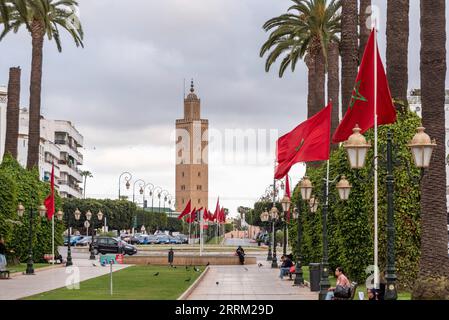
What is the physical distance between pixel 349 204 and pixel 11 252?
81.2 ft

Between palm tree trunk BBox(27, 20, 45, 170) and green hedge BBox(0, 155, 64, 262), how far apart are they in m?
1.83

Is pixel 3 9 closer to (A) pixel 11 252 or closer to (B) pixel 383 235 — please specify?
(B) pixel 383 235

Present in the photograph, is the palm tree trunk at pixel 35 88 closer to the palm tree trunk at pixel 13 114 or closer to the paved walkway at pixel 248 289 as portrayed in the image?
the palm tree trunk at pixel 13 114

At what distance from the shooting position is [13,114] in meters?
55.7

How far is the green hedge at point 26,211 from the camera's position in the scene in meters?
45.8

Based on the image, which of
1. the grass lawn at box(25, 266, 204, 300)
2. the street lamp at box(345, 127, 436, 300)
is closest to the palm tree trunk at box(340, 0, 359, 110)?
the grass lawn at box(25, 266, 204, 300)

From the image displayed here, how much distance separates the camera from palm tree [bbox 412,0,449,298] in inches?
958

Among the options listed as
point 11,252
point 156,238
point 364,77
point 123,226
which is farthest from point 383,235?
point 123,226

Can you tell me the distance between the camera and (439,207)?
79.9 ft

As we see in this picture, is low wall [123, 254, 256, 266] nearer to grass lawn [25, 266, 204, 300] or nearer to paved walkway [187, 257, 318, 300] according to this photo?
paved walkway [187, 257, 318, 300]

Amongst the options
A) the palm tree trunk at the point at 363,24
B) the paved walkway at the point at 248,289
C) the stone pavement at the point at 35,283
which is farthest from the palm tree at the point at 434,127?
the palm tree trunk at the point at 363,24

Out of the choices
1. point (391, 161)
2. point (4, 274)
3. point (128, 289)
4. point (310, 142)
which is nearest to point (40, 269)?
point (4, 274)
